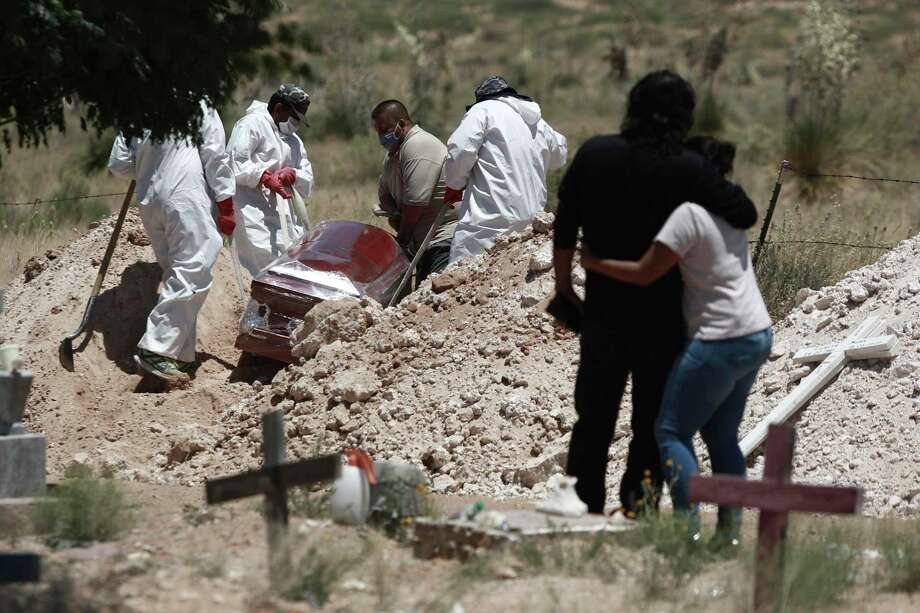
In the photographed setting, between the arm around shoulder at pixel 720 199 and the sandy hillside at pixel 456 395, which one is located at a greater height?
the arm around shoulder at pixel 720 199

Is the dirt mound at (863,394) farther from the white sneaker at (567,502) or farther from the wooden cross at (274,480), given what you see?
the wooden cross at (274,480)

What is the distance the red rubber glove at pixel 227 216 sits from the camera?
32.9 ft

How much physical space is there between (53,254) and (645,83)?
25.8 ft

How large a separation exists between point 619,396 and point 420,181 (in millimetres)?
4937

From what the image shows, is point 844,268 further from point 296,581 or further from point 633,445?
point 296,581

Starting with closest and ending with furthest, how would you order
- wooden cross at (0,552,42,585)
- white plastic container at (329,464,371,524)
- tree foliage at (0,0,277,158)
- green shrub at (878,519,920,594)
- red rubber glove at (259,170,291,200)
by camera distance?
wooden cross at (0,552,42,585), green shrub at (878,519,920,594), white plastic container at (329,464,371,524), tree foliage at (0,0,277,158), red rubber glove at (259,170,291,200)

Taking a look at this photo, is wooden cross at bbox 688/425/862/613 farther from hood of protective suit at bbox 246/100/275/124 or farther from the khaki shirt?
hood of protective suit at bbox 246/100/275/124

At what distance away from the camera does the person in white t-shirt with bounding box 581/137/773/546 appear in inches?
204

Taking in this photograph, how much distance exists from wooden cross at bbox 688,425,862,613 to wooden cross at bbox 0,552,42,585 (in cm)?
204

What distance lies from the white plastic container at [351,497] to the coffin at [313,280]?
4.07 meters

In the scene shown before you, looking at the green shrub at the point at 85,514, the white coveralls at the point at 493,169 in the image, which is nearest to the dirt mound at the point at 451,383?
the white coveralls at the point at 493,169

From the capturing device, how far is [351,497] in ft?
18.5

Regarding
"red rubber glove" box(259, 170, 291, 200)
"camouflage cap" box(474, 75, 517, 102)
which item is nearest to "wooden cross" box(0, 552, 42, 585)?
"red rubber glove" box(259, 170, 291, 200)

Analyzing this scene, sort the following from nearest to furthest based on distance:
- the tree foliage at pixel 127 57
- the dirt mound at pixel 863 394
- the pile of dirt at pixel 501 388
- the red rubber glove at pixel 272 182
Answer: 1. the tree foliage at pixel 127 57
2. the dirt mound at pixel 863 394
3. the pile of dirt at pixel 501 388
4. the red rubber glove at pixel 272 182
